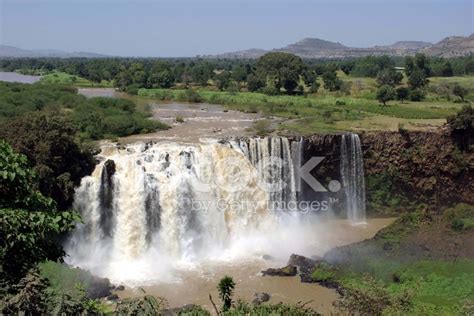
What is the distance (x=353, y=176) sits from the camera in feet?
88.1

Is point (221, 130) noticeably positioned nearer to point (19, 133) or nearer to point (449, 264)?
point (19, 133)

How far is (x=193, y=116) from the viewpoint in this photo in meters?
36.9

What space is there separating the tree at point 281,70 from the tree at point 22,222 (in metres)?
45.8

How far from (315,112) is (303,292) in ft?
70.0

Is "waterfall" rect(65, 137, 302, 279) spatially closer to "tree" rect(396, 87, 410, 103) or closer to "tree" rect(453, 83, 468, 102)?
"tree" rect(396, 87, 410, 103)

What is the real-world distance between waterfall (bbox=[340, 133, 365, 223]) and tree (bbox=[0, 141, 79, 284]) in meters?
21.0

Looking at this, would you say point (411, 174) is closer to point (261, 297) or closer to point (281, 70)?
point (261, 297)

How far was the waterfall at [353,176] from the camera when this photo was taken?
87.7 ft

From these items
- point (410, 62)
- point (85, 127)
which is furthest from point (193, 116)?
point (410, 62)

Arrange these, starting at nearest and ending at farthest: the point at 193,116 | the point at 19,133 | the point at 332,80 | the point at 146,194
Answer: the point at 19,133, the point at 146,194, the point at 193,116, the point at 332,80

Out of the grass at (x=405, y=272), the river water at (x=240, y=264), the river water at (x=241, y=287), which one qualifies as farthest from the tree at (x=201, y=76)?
the grass at (x=405, y=272)

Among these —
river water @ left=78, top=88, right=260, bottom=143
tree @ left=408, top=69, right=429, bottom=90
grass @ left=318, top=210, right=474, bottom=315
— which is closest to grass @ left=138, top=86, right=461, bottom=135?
river water @ left=78, top=88, right=260, bottom=143

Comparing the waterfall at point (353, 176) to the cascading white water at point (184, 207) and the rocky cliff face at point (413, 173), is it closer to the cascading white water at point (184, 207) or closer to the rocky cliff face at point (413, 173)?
the rocky cliff face at point (413, 173)

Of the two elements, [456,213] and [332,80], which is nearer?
[456,213]
